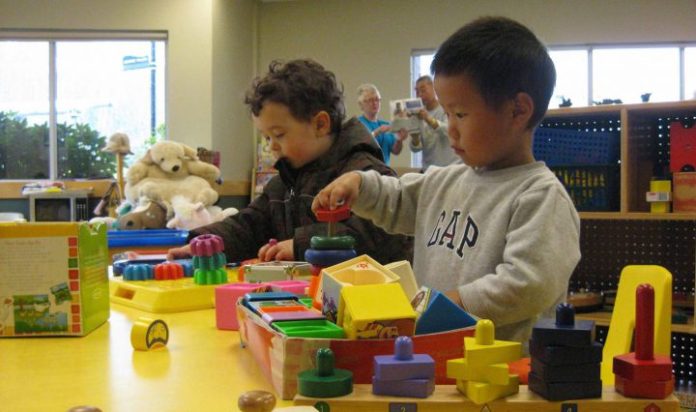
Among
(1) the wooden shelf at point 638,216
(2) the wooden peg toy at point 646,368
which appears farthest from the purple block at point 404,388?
(1) the wooden shelf at point 638,216

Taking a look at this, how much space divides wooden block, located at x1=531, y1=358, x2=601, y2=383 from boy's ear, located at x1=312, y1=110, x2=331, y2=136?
1.15m

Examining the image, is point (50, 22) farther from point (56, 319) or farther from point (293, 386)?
point (293, 386)

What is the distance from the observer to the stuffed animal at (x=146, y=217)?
338 centimetres

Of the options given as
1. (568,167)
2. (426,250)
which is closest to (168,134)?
(568,167)

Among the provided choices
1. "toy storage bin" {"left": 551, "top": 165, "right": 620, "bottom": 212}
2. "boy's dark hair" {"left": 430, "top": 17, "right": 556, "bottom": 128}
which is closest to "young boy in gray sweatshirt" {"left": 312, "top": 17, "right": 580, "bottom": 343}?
"boy's dark hair" {"left": 430, "top": 17, "right": 556, "bottom": 128}

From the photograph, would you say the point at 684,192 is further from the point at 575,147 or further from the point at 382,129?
the point at 382,129

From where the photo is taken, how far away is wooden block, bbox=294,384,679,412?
496mm

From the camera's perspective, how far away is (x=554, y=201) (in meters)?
0.90

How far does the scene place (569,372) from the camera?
50 cm

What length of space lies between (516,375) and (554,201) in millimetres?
423

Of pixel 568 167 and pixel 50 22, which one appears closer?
pixel 568 167

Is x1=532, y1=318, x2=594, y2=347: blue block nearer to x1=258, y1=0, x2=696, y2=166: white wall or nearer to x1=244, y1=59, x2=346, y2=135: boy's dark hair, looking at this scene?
x1=244, y1=59, x2=346, y2=135: boy's dark hair

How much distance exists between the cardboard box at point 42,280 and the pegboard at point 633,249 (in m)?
2.35

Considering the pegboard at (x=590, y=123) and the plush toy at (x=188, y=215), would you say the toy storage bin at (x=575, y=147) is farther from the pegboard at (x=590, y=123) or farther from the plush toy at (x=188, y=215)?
the plush toy at (x=188, y=215)
